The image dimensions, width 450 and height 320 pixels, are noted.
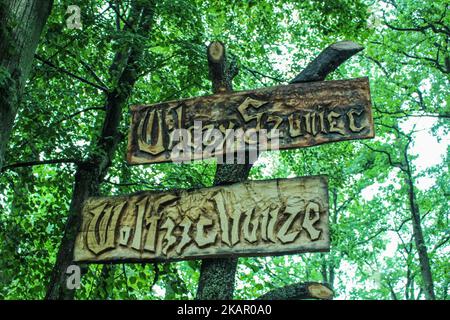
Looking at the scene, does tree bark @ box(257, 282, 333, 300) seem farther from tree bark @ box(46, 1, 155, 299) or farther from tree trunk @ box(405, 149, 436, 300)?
tree trunk @ box(405, 149, 436, 300)

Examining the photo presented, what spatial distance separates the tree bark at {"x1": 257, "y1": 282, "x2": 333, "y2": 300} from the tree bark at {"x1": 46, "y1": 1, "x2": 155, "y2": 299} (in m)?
4.11

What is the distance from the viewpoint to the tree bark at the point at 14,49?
15.6 feet

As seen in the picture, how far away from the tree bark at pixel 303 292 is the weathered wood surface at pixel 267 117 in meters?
0.96

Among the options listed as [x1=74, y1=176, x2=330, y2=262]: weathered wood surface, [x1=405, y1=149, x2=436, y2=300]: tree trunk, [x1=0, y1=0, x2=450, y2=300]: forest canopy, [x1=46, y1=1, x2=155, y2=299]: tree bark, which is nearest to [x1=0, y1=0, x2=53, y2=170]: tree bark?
[x1=0, y1=0, x2=450, y2=300]: forest canopy

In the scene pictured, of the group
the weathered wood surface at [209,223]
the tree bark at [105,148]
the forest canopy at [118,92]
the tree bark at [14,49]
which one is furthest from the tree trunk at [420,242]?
the tree bark at [14,49]

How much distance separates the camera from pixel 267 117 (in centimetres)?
420

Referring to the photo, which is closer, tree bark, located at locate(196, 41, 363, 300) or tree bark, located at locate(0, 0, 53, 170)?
tree bark, located at locate(196, 41, 363, 300)

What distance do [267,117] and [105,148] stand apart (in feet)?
17.5

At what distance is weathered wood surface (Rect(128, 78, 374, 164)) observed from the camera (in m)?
4.05

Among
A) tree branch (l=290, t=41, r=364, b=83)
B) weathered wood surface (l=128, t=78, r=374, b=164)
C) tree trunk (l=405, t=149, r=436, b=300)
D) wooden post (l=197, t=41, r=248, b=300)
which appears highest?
tree trunk (l=405, t=149, r=436, b=300)

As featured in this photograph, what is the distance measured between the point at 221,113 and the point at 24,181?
5058 mm

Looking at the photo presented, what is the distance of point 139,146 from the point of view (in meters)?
4.32

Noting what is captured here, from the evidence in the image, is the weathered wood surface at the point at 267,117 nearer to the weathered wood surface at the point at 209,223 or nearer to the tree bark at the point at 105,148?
the weathered wood surface at the point at 209,223

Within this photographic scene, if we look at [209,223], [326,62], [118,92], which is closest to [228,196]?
[209,223]
